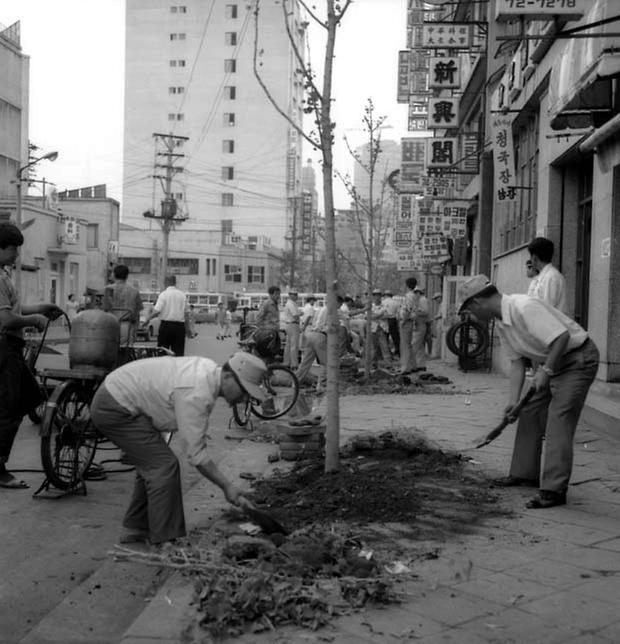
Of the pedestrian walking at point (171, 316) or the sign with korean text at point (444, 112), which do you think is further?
the sign with korean text at point (444, 112)

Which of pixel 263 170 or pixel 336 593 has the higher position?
pixel 263 170

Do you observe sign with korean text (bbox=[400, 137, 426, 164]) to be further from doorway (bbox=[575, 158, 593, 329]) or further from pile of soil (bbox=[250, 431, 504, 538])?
pile of soil (bbox=[250, 431, 504, 538])

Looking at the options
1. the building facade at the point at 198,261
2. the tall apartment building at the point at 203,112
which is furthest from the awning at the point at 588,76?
the tall apartment building at the point at 203,112

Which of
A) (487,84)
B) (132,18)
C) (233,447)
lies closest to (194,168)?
(132,18)

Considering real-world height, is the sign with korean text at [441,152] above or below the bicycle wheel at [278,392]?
above

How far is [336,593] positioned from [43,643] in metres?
1.25

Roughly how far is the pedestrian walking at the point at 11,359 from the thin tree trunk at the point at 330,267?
7.35 ft

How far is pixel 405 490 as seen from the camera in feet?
19.4

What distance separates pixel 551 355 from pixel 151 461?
8.52ft

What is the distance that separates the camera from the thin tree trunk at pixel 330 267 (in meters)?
6.32

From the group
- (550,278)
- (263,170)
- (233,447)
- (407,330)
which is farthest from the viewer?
(263,170)

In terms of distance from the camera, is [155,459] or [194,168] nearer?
[155,459]

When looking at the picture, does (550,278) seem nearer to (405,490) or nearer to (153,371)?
(405,490)

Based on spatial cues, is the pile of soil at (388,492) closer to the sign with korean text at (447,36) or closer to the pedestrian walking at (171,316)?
the pedestrian walking at (171,316)
